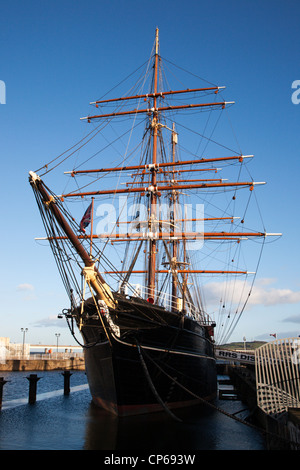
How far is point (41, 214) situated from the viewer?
14.2 meters

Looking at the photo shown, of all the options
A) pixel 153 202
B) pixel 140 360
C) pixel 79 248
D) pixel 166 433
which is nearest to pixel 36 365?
pixel 153 202

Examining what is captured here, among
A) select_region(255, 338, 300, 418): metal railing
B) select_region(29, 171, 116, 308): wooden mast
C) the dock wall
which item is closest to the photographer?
select_region(255, 338, 300, 418): metal railing

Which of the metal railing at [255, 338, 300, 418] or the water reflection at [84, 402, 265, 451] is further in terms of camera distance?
the water reflection at [84, 402, 265, 451]

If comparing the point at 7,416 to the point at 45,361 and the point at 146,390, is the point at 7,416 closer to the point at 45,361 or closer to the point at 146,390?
the point at 146,390

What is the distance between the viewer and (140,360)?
15867 mm

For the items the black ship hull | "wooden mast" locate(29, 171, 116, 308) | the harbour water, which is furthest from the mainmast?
the harbour water

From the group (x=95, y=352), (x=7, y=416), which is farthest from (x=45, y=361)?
(x=95, y=352)

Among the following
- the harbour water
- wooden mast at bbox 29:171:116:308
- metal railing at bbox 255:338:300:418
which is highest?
wooden mast at bbox 29:171:116:308

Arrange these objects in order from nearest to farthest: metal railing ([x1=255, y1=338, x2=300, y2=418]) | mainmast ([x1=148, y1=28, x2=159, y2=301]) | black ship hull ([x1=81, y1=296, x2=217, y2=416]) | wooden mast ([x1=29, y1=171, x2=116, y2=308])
→ metal railing ([x1=255, y1=338, x2=300, y2=418]) → wooden mast ([x1=29, y1=171, x2=116, y2=308]) → black ship hull ([x1=81, y1=296, x2=217, y2=416]) → mainmast ([x1=148, y1=28, x2=159, y2=301])

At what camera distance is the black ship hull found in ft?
51.1

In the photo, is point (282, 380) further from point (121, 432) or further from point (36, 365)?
point (36, 365)

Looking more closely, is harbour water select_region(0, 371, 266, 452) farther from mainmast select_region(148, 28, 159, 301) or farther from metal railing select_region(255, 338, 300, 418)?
mainmast select_region(148, 28, 159, 301)
